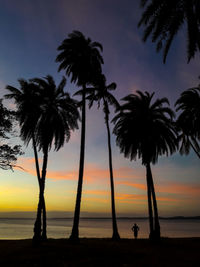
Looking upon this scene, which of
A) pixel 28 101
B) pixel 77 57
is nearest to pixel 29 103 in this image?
pixel 28 101

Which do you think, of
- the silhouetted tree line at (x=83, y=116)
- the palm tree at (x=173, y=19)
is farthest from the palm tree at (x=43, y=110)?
the palm tree at (x=173, y=19)

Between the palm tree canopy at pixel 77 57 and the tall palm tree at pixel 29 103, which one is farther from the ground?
the palm tree canopy at pixel 77 57

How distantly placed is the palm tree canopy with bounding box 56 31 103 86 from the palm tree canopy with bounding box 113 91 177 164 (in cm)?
621

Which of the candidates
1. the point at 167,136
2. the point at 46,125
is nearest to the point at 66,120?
the point at 46,125

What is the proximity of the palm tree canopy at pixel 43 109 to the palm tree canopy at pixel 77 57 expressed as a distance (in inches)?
65.2

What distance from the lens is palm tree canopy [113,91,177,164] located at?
26.0 meters

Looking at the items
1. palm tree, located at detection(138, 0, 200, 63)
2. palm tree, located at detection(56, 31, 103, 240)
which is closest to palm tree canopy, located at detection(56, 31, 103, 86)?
palm tree, located at detection(56, 31, 103, 240)

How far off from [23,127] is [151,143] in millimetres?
14539

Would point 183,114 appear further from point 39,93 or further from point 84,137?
point 39,93

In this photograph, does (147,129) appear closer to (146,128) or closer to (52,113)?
(146,128)

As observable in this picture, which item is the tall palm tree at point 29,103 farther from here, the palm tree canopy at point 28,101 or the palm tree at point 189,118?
the palm tree at point 189,118

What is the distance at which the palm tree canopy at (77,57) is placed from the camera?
2397 centimetres

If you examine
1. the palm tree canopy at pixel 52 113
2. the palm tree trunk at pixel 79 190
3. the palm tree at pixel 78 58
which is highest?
the palm tree at pixel 78 58

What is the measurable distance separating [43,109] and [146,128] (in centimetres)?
1179
